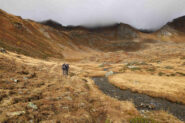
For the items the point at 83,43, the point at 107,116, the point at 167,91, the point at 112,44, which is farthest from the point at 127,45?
the point at 107,116

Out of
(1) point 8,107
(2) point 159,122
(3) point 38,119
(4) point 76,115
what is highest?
(1) point 8,107

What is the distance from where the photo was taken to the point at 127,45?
186000 mm

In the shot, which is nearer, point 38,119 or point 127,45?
point 38,119

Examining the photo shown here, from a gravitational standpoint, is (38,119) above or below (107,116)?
above

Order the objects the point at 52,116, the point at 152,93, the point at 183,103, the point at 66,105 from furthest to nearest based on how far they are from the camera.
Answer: the point at 152,93
the point at 183,103
the point at 66,105
the point at 52,116

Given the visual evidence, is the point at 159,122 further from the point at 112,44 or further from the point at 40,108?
the point at 112,44

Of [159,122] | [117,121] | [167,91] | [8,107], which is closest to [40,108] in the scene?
[8,107]

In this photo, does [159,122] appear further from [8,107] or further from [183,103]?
[8,107]

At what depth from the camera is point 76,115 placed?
6363mm

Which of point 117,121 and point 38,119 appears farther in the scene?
point 117,121

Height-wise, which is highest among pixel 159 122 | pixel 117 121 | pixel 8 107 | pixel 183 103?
pixel 8 107

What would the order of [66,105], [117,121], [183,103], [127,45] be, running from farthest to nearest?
1. [127,45]
2. [183,103]
3. [66,105]
4. [117,121]

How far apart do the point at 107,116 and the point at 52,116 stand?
13.9 feet

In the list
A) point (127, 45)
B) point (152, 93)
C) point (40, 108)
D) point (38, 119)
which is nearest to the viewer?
point (38, 119)
